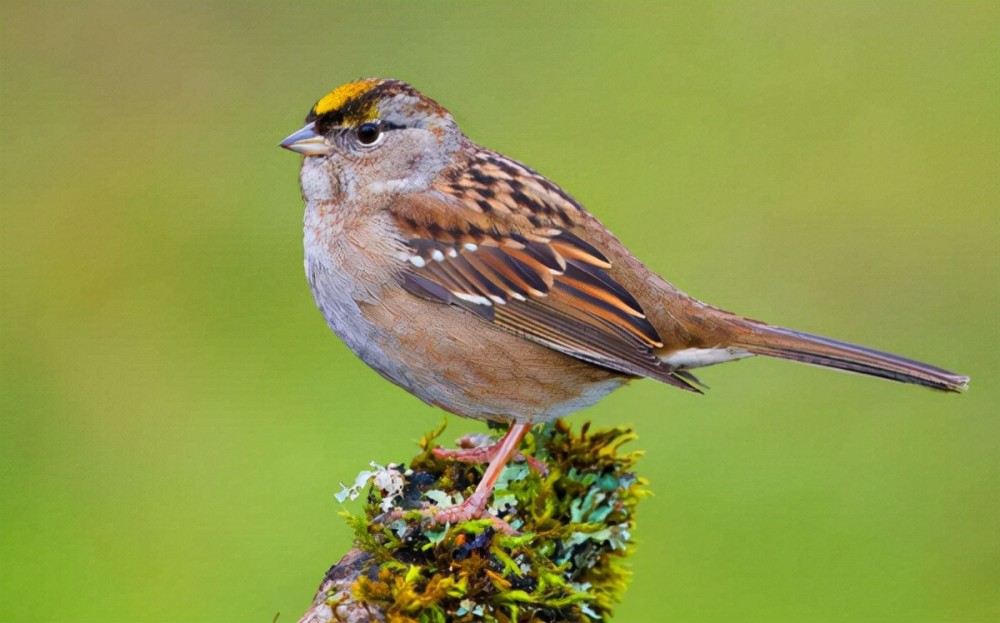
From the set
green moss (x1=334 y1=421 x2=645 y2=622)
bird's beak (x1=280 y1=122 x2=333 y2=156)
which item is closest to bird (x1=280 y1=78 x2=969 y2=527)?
bird's beak (x1=280 y1=122 x2=333 y2=156)

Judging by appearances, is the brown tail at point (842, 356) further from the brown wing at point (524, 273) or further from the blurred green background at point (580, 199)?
the blurred green background at point (580, 199)

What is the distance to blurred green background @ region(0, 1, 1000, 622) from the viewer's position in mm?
7117

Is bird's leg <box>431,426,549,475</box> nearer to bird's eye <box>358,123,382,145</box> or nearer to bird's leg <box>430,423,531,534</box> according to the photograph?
bird's leg <box>430,423,531,534</box>

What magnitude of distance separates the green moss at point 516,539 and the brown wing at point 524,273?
0.34m

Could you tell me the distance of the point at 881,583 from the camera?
6.98m

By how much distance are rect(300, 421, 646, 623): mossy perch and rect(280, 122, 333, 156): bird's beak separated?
118 cm

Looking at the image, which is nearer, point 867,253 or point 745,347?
point 745,347

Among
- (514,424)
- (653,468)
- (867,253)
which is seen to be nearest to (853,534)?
(653,468)

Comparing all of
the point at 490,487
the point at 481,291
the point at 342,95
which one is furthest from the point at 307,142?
the point at 490,487

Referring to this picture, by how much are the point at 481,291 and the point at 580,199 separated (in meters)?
4.51

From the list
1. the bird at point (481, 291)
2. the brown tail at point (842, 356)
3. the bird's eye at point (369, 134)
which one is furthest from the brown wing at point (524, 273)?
the brown tail at point (842, 356)

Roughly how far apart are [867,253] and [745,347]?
4.83 m

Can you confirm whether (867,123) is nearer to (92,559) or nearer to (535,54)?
(535,54)

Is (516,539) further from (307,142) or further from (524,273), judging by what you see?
(307,142)
